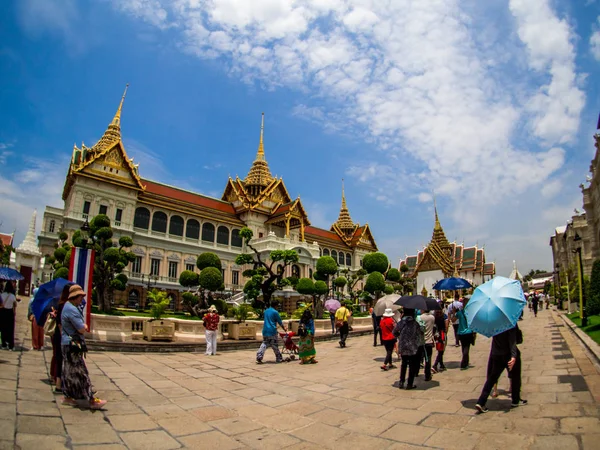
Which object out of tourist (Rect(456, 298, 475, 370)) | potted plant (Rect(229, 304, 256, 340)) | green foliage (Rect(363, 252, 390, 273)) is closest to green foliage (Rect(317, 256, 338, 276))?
Result: green foliage (Rect(363, 252, 390, 273))

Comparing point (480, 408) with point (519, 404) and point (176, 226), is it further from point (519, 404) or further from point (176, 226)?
point (176, 226)

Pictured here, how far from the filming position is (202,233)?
41.5 meters

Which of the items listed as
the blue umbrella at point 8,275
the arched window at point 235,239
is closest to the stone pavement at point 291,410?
the blue umbrella at point 8,275

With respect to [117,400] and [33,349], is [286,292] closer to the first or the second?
[33,349]

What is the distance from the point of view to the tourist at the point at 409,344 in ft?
22.2

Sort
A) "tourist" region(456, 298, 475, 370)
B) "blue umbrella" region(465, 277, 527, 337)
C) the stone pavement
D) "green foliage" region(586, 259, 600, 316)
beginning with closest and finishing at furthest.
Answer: the stone pavement
"blue umbrella" region(465, 277, 527, 337)
"tourist" region(456, 298, 475, 370)
"green foliage" region(586, 259, 600, 316)

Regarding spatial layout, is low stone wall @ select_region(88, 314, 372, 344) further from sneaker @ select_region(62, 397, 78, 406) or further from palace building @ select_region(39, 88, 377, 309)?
palace building @ select_region(39, 88, 377, 309)

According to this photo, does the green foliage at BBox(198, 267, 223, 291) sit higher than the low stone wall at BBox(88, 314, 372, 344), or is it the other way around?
the green foliage at BBox(198, 267, 223, 291)

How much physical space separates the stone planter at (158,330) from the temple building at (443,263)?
46566 mm

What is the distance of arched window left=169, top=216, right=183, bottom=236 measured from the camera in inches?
1544

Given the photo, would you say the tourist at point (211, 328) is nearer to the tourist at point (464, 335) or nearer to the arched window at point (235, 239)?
the tourist at point (464, 335)

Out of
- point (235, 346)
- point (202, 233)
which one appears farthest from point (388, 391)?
point (202, 233)

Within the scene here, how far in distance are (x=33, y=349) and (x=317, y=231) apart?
49.2 m

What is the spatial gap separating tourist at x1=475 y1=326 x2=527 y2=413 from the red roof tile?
3814 centimetres
